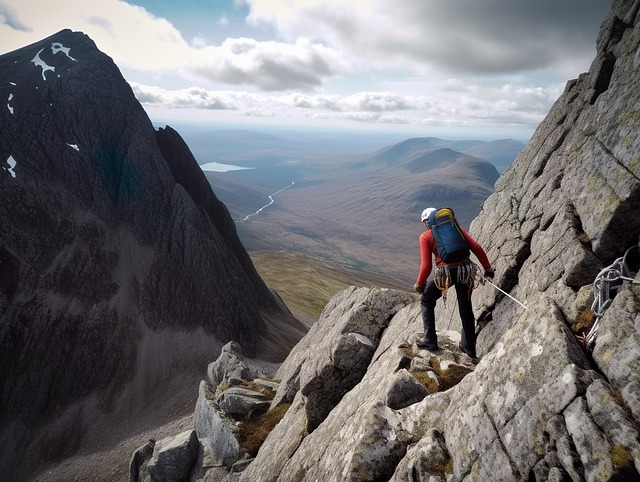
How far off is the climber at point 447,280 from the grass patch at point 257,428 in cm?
1846

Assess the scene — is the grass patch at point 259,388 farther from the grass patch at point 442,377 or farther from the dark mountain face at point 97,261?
the dark mountain face at point 97,261

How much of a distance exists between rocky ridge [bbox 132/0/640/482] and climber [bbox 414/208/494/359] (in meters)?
0.81

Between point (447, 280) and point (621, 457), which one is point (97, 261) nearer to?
point (447, 280)

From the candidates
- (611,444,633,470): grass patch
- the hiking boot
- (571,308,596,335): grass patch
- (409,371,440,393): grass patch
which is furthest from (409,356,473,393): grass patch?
(611,444,633,470): grass patch

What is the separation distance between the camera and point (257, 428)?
97.9 feet

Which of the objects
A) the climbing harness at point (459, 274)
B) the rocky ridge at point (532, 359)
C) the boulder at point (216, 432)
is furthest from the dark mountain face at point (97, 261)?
the climbing harness at point (459, 274)

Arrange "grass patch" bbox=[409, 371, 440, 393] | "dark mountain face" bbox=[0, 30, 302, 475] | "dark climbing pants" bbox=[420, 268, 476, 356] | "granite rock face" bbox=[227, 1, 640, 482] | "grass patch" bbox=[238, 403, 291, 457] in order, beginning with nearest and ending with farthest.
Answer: "granite rock face" bbox=[227, 1, 640, 482] → "grass patch" bbox=[409, 371, 440, 393] → "dark climbing pants" bbox=[420, 268, 476, 356] → "grass patch" bbox=[238, 403, 291, 457] → "dark mountain face" bbox=[0, 30, 302, 475]

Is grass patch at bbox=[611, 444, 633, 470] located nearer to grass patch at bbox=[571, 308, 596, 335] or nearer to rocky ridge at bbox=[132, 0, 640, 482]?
rocky ridge at bbox=[132, 0, 640, 482]

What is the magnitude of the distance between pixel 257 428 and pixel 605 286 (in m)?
27.9

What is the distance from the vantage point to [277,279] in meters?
182

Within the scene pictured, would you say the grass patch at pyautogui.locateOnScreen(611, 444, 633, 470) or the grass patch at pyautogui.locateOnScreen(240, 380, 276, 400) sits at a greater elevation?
the grass patch at pyautogui.locateOnScreen(611, 444, 633, 470)

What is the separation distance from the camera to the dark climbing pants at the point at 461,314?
50.0 ft

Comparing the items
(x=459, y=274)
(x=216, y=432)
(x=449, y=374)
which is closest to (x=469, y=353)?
(x=449, y=374)

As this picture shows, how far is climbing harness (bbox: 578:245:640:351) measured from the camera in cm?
945
